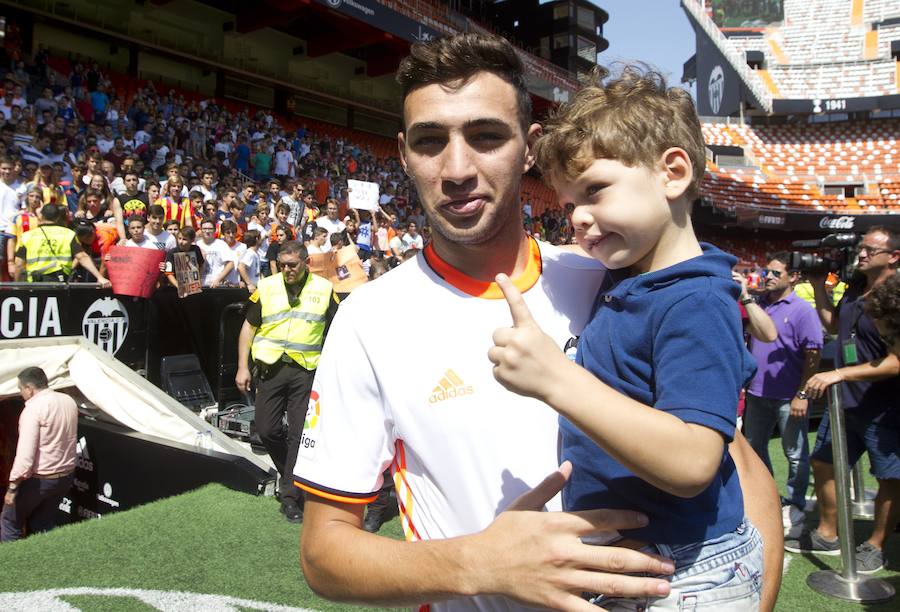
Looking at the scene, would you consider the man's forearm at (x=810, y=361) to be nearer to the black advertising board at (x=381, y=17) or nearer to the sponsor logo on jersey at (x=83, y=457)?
the sponsor logo on jersey at (x=83, y=457)

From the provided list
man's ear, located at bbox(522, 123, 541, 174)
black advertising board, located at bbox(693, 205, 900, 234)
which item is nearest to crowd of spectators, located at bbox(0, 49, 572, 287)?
man's ear, located at bbox(522, 123, 541, 174)

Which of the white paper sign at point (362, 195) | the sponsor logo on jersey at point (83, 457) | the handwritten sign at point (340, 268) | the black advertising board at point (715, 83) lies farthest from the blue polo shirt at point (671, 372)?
the black advertising board at point (715, 83)

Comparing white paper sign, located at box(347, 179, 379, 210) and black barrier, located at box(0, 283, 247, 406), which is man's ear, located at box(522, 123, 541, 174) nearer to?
black barrier, located at box(0, 283, 247, 406)

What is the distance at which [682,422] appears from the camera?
1089 mm

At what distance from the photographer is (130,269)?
7883mm

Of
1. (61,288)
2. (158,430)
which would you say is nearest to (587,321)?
(158,430)

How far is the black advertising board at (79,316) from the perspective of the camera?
22.7ft

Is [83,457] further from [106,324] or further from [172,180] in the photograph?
[172,180]

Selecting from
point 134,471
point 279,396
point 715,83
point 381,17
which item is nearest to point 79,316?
point 134,471

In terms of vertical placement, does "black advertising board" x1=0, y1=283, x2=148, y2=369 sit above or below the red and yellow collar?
below

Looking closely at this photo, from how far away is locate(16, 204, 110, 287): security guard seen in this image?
25.3 ft

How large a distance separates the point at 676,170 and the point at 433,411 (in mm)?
666

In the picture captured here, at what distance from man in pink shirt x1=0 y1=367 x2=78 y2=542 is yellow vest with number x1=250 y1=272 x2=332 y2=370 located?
2.19 metres

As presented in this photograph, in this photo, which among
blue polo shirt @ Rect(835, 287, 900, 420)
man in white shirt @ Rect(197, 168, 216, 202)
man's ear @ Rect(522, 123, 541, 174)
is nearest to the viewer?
man's ear @ Rect(522, 123, 541, 174)
